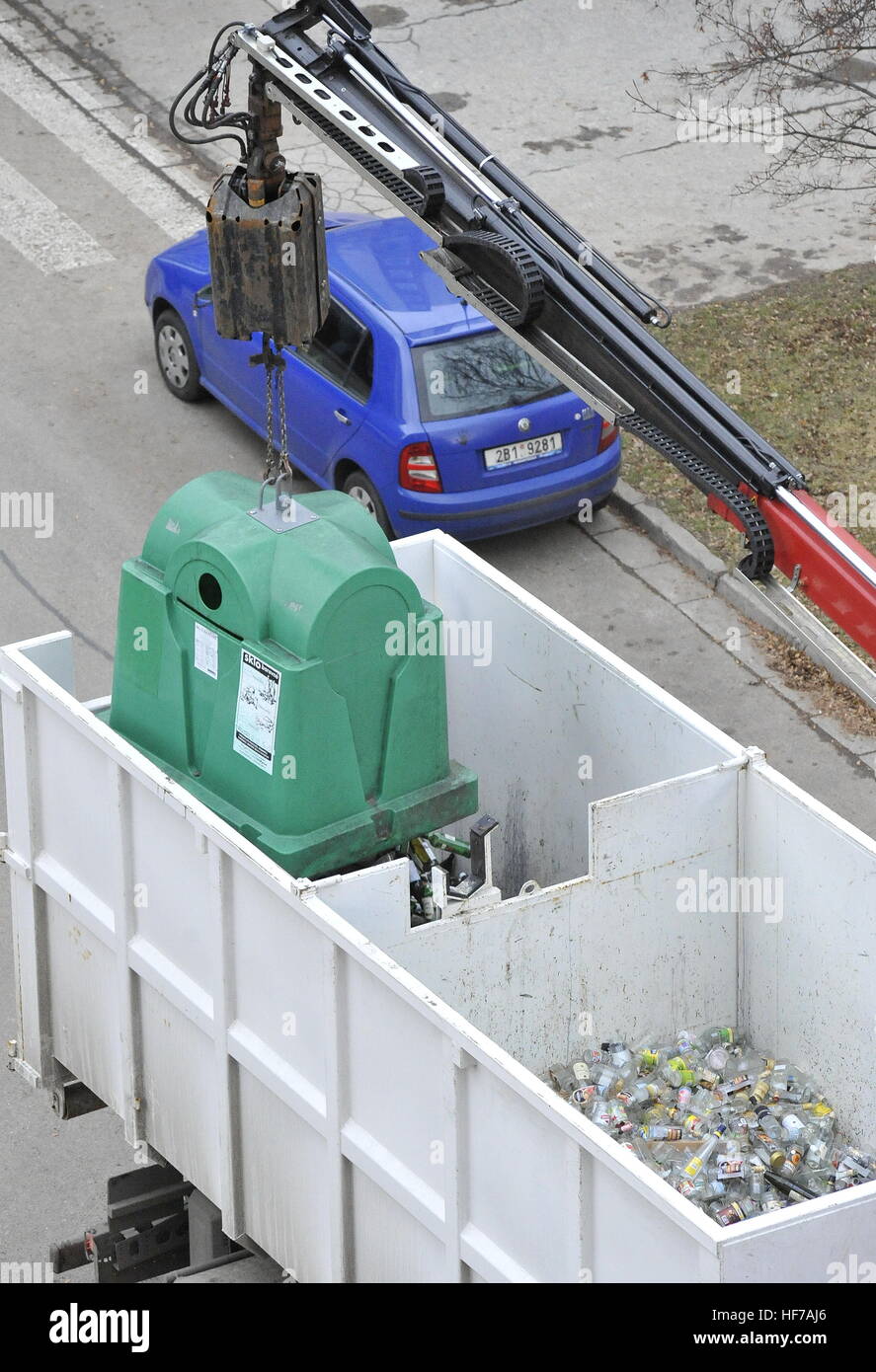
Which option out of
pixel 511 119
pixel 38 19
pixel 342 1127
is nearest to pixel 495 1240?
pixel 342 1127

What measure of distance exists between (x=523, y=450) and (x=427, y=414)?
61 centimetres

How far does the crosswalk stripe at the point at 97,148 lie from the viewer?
15656mm

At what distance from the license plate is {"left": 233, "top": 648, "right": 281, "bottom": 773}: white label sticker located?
17.8 ft

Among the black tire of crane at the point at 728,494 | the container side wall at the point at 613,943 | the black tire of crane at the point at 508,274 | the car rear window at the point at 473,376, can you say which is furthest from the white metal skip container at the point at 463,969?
the car rear window at the point at 473,376

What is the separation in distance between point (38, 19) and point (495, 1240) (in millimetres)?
15887

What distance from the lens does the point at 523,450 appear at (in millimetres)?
11531

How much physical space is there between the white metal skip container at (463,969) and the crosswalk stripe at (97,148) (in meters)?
9.07

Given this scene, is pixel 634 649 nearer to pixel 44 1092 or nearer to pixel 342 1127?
pixel 44 1092

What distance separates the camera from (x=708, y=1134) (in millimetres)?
6016

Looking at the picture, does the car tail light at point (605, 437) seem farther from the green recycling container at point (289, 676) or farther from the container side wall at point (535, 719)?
the green recycling container at point (289, 676)

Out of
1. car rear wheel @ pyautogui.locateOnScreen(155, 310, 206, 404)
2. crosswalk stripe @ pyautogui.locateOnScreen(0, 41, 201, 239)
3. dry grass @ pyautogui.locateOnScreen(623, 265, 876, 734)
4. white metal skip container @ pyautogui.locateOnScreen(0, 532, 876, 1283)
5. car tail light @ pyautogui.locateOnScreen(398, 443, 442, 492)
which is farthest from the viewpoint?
crosswalk stripe @ pyautogui.locateOnScreen(0, 41, 201, 239)

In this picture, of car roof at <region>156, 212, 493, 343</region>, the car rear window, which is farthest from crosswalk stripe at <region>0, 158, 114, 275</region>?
the car rear window

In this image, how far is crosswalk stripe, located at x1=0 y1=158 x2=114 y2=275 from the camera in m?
15.0

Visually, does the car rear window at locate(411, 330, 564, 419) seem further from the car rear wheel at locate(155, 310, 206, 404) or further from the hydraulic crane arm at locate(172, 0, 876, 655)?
the hydraulic crane arm at locate(172, 0, 876, 655)
